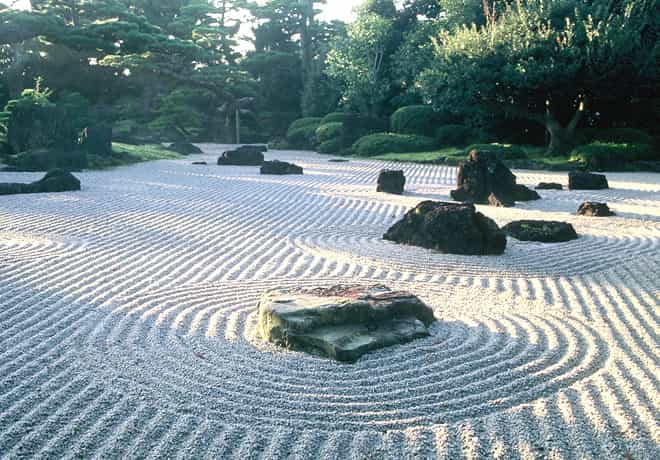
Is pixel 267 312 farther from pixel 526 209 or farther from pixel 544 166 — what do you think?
pixel 544 166

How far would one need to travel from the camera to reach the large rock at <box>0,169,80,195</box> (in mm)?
11812

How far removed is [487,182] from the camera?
11.8 metres

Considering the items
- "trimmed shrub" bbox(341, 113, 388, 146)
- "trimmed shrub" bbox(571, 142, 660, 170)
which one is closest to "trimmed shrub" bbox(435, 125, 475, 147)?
"trimmed shrub" bbox(341, 113, 388, 146)

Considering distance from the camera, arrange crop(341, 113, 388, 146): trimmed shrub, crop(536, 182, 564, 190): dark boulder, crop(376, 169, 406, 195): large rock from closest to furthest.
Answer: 1. crop(376, 169, 406, 195): large rock
2. crop(536, 182, 564, 190): dark boulder
3. crop(341, 113, 388, 146): trimmed shrub

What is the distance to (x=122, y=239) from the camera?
25.2 feet

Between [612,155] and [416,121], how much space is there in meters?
10.00

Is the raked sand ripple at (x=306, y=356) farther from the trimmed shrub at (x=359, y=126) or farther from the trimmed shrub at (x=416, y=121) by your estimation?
the trimmed shrub at (x=359, y=126)

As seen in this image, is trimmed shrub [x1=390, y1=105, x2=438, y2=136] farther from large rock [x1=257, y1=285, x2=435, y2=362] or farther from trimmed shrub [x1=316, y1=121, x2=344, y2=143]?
large rock [x1=257, y1=285, x2=435, y2=362]

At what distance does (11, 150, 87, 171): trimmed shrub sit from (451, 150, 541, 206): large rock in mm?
10592

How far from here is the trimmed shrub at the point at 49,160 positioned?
16894mm

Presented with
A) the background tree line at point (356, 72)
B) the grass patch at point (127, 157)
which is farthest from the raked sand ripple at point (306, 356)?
the background tree line at point (356, 72)

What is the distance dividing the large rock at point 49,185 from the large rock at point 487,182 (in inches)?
289

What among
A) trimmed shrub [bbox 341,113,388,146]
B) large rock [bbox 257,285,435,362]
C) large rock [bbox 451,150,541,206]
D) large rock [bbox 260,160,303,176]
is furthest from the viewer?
trimmed shrub [bbox 341,113,388,146]

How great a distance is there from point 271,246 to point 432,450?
501cm
